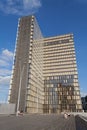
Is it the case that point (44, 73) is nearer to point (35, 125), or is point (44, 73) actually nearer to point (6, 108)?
point (6, 108)

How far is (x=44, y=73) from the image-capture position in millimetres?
107125

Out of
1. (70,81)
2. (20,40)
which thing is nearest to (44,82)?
(70,81)

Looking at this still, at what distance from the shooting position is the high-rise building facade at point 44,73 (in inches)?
3150

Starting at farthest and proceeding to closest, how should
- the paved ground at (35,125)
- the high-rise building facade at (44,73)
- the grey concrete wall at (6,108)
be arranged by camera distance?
the high-rise building facade at (44,73)
the grey concrete wall at (6,108)
the paved ground at (35,125)

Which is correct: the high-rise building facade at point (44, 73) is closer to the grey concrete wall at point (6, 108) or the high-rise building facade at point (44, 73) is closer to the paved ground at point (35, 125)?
the grey concrete wall at point (6, 108)

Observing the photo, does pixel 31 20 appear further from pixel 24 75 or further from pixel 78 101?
pixel 78 101

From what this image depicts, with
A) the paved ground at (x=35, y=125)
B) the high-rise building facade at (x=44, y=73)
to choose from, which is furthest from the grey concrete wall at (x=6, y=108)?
the paved ground at (x=35, y=125)

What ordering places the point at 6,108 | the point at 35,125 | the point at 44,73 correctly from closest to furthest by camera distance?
the point at 35,125 → the point at 6,108 → the point at 44,73

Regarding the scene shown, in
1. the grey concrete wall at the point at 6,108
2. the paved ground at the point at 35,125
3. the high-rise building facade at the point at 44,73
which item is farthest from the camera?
the high-rise building facade at the point at 44,73

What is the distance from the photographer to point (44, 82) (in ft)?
345

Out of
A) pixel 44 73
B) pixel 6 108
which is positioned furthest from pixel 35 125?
pixel 44 73

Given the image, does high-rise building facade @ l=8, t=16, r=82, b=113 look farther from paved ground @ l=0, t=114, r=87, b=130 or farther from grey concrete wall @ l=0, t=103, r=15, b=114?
paved ground @ l=0, t=114, r=87, b=130

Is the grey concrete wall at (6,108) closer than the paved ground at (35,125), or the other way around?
the paved ground at (35,125)

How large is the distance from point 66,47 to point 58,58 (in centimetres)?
955
